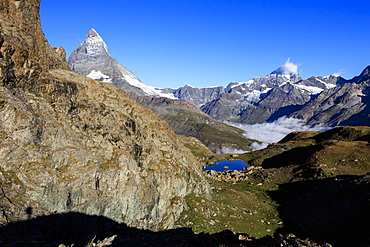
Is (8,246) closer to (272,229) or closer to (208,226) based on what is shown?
(208,226)

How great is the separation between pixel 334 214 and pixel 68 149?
5859cm

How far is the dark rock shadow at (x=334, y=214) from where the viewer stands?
4319cm

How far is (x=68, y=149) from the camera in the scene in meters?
41.2

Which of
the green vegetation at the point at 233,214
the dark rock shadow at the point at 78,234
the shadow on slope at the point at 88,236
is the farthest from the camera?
the green vegetation at the point at 233,214

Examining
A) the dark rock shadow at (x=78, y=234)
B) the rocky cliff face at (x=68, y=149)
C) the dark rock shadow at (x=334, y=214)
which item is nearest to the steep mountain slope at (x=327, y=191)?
the dark rock shadow at (x=334, y=214)

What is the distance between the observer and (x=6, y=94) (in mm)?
37906

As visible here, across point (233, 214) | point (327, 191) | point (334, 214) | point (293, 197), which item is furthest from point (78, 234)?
point (293, 197)

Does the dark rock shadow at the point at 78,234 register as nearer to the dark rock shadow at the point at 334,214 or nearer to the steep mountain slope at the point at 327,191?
the steep mountain slope at the point at 327,191

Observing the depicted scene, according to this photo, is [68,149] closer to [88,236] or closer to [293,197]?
[88,236]

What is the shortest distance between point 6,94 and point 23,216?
65.1 ft

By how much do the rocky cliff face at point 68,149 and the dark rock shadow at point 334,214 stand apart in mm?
30812

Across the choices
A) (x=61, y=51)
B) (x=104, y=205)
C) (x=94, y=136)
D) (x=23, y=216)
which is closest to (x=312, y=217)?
(x=104, y=205)

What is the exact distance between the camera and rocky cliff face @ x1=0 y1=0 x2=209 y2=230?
35344 millimetres

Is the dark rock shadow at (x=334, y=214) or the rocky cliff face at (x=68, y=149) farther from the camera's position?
the dark rock shadow at (x=334, y=214)
